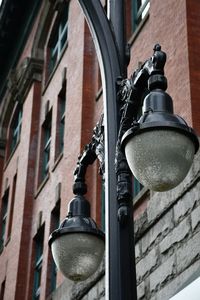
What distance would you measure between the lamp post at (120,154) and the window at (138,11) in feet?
28.7

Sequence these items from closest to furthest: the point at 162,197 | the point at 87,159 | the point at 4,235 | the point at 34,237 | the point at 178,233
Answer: the point at 87,159, the point at 178,233, the point at 162,197, the point at 34,237, the point at 4,235

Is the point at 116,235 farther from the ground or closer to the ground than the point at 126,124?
closer to the ground

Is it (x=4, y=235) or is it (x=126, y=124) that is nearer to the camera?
(x=126, y=124)

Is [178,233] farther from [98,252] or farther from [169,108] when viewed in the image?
[169,108]

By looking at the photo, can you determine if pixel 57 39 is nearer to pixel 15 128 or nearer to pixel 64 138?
pixel 15 128

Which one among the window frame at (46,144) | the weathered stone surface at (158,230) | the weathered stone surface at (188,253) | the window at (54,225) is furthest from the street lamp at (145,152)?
the window frame at (46,144)

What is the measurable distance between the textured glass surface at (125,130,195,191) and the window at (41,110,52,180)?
55.0ft

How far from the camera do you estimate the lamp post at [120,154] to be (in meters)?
5.39

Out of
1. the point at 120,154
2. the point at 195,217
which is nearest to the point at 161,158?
the point at 120,154

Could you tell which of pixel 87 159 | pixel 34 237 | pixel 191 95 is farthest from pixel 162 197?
pixel 34 237

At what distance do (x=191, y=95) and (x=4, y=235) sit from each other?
16.2m

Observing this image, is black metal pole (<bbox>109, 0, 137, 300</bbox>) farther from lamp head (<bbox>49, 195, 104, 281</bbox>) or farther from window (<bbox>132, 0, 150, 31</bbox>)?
window (<bbox>132, 0, 150, 31</bbox>)

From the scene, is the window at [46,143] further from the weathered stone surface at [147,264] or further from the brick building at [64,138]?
the weathered stone surface at [147,264]

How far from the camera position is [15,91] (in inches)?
1078
